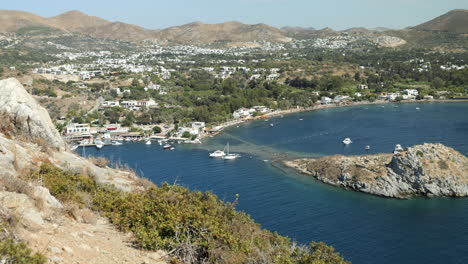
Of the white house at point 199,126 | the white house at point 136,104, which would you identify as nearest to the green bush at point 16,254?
the white house at point 199,126

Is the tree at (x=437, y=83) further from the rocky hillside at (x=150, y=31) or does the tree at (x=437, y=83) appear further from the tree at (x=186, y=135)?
the rocky hillside at (x=150, y=31)

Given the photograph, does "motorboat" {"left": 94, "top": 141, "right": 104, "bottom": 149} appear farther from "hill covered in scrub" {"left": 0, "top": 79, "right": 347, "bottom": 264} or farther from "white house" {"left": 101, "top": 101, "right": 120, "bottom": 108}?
"hill covered in scrub" {"left": 0, "top": 79, "right": 347, "bottom": 264}

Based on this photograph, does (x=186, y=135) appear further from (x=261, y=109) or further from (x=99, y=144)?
(x=261, y=109)

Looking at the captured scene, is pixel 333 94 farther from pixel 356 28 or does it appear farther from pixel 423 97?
pixel 356 28

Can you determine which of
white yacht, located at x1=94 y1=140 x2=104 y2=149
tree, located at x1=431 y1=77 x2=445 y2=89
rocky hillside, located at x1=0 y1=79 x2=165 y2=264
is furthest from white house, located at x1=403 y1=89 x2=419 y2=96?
rocky hillside, located at x1=0 y1=79 x2=165 y2=264

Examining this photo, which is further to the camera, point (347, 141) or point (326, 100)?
point (326, 100)

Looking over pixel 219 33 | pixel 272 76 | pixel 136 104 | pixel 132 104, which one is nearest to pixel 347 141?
pixel 136 104

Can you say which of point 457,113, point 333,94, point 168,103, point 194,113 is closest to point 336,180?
point 194,113
